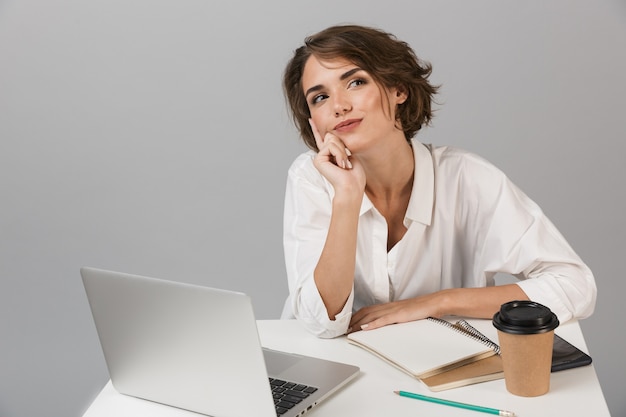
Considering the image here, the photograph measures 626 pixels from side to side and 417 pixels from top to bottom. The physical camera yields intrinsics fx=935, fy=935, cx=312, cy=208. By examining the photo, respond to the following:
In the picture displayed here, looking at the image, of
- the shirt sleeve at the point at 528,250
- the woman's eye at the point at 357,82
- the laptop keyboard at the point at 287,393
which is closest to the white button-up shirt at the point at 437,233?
the shirt sleeve at the point at 528,250

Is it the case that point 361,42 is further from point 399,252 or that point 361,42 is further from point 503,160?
point 503,160

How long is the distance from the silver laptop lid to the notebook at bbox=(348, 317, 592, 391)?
34 centimetres

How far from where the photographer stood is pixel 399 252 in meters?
2.32

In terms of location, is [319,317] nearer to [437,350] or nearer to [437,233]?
[437,350]

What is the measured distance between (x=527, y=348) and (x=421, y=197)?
0.79 m

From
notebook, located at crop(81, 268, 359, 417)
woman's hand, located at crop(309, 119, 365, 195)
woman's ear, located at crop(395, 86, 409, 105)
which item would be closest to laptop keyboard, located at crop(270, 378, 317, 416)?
notebook, located at crop(81, 268, 359, 417)

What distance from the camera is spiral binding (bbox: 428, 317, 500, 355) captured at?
1773 millimetres

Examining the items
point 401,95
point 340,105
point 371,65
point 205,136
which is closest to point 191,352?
point 340,105

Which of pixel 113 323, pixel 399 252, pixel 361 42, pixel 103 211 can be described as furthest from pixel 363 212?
pixel 103 211

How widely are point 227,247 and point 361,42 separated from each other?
1.97 meters

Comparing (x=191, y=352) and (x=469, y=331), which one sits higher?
(x=469, y=331)

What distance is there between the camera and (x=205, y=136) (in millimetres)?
4051

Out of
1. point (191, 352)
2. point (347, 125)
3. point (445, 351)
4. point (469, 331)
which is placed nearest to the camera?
point (191, 352)

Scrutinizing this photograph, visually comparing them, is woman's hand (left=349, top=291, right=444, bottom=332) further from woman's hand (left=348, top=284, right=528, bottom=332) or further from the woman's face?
the woman's face
